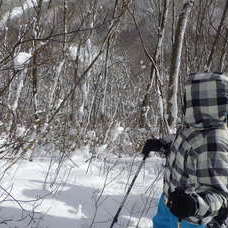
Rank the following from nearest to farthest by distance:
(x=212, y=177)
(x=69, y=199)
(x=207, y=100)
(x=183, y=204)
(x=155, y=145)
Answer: (x=183, y=204)
(x=212, y=177)
(x=207, y=100)
(x=155, y=145)
(x=69, y=199)

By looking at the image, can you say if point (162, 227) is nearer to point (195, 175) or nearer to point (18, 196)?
point (195, 175)

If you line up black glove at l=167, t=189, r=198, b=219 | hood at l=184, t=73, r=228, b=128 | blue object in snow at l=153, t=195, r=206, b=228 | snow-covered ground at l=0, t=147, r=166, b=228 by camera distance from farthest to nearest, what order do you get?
1. snow-covered ground at l=0, t=147, r=166, b=228
2. blue object in snow at l=153, t=195, r=206, b=228
3. hood at l=184, t=73, r=228, b=128
4. black glove at l=167, t=189, r=198, b=219

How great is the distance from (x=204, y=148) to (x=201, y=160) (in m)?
0.06

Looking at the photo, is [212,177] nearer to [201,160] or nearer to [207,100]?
[201,160]

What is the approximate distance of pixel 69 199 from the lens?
309 cm

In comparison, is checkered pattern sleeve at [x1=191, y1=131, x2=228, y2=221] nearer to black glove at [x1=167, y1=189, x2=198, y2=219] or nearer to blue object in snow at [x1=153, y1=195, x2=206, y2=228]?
black glove at [x1=167, y1=189, x2=198, y2=219]

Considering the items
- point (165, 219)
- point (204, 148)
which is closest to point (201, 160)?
point (204, 148)

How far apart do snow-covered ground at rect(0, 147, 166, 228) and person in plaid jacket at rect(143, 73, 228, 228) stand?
91cm

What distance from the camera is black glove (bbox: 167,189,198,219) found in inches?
57.8

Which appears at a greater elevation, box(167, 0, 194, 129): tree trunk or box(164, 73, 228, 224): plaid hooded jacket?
box(167, 0, 194, 129): tree trunk

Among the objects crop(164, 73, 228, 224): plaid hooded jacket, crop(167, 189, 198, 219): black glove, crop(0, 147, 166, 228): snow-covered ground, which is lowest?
crop(0, 147, 166, 228): snow-covered ground

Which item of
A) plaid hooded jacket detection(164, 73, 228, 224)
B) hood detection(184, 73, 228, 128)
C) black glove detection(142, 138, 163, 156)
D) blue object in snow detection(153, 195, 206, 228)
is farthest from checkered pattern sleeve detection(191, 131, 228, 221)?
black glove detection(142, 138, 163, 156)

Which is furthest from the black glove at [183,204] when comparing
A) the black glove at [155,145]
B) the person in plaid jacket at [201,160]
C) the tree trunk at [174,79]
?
the tree trunk at [174,79]

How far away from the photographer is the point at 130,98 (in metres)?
16.8
